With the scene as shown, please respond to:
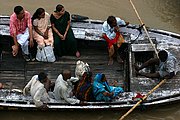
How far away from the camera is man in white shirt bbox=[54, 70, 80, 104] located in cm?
711

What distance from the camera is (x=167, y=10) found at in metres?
10.9

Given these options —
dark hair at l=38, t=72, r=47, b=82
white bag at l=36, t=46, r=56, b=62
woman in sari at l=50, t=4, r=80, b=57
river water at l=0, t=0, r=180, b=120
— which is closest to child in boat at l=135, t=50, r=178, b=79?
woman in sari at l=50, t=4, r=80, b=57

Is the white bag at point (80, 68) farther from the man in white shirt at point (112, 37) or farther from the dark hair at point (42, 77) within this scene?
the dark hair at point (42, 77)

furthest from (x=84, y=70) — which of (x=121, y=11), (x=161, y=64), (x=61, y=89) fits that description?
(x=121, y=11)

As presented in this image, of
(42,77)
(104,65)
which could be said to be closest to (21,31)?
(42,77)

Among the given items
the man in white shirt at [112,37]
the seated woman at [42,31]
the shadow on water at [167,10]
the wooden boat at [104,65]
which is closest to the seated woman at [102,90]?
Answer: the wooden boat at [104,65]

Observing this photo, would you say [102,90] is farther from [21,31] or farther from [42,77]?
[21,31]

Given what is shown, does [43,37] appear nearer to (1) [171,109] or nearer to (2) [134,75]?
(2) [134,75]

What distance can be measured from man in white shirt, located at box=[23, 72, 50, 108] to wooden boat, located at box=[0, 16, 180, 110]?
1.00ft

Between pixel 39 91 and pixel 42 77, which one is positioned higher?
pixel 42 77

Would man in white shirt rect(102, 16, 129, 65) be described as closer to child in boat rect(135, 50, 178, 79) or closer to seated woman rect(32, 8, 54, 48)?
child in boat rect(135, 50, 178, 79)

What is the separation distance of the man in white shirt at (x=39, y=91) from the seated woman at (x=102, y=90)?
93 centimetres

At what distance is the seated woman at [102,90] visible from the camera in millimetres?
7305

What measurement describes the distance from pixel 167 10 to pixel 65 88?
4989 mm
